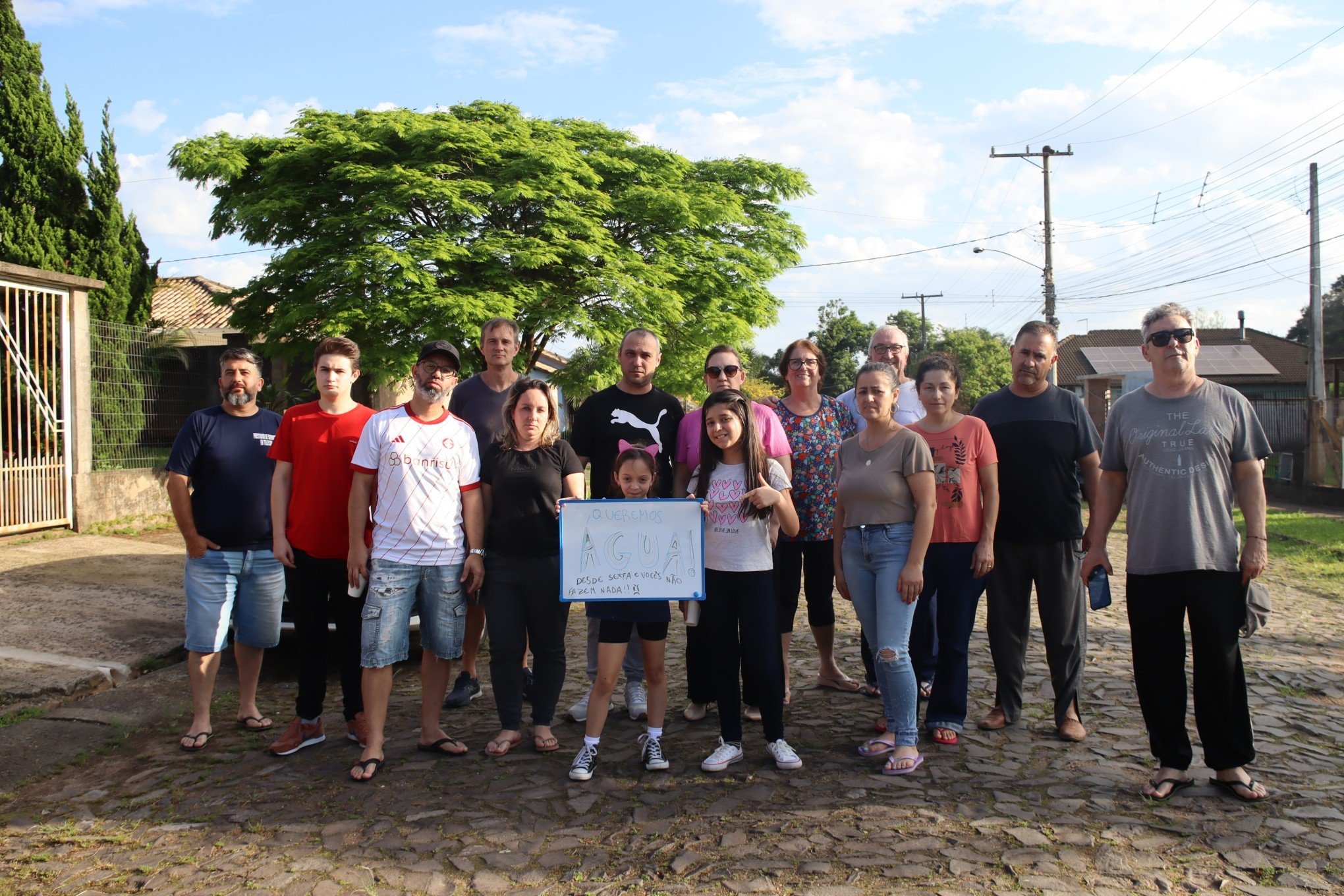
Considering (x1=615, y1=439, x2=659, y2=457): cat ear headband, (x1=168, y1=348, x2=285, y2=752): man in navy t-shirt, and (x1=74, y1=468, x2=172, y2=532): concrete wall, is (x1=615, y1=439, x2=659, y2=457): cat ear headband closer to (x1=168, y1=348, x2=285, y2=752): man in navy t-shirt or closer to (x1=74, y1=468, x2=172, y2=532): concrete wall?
(x1=168, y1=348, x2=285, y2=752): man in navy t-shirt

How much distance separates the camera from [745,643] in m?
4.54

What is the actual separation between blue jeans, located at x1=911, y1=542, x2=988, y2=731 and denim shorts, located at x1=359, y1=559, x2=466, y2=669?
2.37 meters

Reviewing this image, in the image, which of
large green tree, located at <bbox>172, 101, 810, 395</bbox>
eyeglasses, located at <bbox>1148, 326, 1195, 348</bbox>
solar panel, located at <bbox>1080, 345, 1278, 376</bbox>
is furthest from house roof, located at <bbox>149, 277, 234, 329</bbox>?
solar panel, located at <bbox>1080, 345, 1278, 376</bbox>

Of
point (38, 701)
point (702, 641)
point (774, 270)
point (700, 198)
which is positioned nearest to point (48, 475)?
point (38, 701)

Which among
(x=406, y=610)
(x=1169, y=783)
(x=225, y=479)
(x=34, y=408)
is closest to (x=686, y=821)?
(x=406, y=610)

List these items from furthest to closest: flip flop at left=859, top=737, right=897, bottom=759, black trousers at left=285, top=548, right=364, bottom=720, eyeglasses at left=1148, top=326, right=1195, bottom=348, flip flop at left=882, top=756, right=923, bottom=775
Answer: black trousers at left=285, top=548, right=364, bottom=720
flip flop at left=859, top=737, right=897, bottom=759
flip flop at left=882, top=756, right=923, bottom=775
eyeglasses at left=1148, top=326, right=1195, bottom=348

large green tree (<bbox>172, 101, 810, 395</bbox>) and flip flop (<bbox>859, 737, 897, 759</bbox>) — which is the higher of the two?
large green tree (<bbox>172, 101, 810, 395</bbox>)

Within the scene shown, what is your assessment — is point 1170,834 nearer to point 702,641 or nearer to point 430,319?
point 702,641

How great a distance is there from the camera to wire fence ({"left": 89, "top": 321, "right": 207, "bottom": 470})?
12227mm

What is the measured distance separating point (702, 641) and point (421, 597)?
152cm

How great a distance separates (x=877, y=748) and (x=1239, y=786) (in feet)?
4.99

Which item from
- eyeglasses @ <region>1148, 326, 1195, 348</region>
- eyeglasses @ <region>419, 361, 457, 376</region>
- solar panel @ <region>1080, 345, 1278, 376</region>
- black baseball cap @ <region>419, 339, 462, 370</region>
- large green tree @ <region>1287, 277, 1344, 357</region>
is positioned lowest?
eyeglasses @ <region>419, 361, 457, 376</region>

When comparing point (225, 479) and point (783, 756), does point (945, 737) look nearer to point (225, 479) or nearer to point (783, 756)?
point (783, 756)

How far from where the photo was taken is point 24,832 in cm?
389
